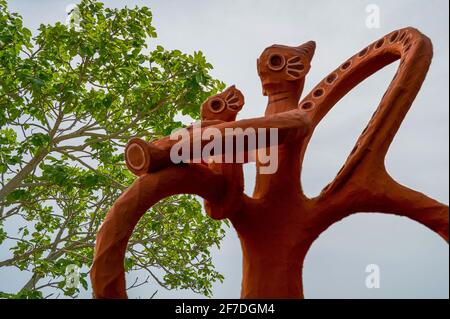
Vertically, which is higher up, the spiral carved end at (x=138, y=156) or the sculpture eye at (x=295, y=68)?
the sculpture eye at (x=295, y=68)

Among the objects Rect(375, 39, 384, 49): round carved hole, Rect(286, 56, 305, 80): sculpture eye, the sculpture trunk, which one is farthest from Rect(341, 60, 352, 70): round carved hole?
the sculpture trunk

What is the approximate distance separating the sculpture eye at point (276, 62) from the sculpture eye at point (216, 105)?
0.39 meters

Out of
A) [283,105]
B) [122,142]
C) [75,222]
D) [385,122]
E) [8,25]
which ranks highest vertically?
[8,25]

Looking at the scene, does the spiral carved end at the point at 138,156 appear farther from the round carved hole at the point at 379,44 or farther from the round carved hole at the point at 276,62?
the round carved hole at the point at 379,44

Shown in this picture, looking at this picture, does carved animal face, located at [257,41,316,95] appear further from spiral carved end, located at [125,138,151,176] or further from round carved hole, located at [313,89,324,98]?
spiral carved end, located at [125,138,151,176]

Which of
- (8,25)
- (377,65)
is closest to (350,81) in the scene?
(377,65)

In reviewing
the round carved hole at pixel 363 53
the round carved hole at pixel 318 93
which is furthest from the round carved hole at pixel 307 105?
the round carved hole at pixel 363 53

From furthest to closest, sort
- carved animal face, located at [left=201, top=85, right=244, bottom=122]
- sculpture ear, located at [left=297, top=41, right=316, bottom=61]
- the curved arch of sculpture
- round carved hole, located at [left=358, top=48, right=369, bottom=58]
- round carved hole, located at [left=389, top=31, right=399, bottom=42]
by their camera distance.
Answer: round carved hole, located at [left=358, top=48, right=369, bottom=58] < round carved hole, located at [left=389, top=31, right=399, bottom=42] < sculpture ear, located at [left=297, top=41, right=316, bottom=61] < carved animal face, located at [left=201, top=85, right=244, bottom=122] < the curved arch of sculpture

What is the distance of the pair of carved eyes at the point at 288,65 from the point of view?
3.38 metres

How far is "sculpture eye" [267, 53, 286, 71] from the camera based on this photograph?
338 centimetres

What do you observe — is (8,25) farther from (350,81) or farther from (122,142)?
(350,81)
